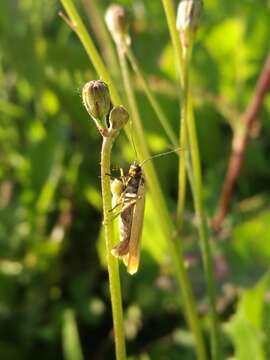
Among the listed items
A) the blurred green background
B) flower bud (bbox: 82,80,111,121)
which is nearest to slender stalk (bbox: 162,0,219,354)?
flower bud (bbox: 82,80,111,121)

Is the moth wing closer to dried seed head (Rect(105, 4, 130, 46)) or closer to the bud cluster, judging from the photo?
the bud cluster

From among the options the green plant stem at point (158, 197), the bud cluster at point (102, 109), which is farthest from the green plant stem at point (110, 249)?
the green plant stem at point (158, 197)

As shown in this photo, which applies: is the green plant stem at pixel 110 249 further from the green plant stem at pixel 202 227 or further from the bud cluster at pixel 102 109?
the green plant stem at pixel 202 227

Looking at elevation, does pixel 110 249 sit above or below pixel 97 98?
below

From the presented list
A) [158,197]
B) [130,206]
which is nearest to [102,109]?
[130,206]

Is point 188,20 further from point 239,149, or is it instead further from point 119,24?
point 239,149
